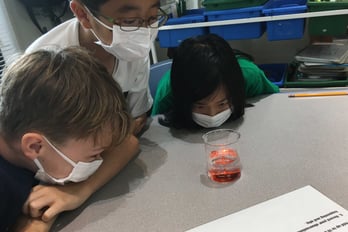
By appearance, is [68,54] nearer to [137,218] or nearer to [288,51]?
[137,218]

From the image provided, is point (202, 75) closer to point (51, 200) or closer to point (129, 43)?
point (129, 43)

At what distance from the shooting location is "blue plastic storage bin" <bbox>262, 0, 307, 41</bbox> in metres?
1.50

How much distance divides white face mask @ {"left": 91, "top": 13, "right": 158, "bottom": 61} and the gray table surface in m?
0.27

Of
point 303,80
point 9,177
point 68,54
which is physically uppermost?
point 68,54

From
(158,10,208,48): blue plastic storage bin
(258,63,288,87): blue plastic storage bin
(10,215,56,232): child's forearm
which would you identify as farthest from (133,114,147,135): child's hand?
(258,63,288,87): blue plastic storage bin

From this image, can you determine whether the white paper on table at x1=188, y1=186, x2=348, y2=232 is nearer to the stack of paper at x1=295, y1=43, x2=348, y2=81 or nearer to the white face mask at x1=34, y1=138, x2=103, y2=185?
the white face mask at x1=34, y1=138, x2=103, y2=185

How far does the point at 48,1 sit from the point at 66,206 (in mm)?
1504

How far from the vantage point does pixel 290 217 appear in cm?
63

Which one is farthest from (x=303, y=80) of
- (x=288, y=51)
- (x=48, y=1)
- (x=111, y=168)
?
(x=48, y=1)

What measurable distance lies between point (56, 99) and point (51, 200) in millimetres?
222

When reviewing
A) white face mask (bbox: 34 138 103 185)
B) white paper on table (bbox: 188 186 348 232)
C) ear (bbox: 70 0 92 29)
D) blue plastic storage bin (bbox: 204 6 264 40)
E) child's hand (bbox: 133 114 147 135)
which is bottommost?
child's hand (bbox: 133 114 147 135)

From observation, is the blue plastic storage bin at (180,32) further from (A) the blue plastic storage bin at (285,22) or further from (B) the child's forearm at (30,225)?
(B) the child's forearm at (30,225)

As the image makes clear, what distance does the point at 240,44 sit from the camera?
81.9 inches

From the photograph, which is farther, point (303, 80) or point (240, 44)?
point (240, 44)
